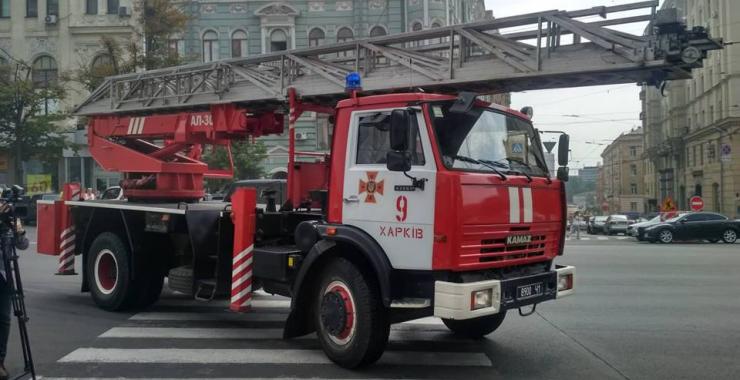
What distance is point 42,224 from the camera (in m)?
10.2

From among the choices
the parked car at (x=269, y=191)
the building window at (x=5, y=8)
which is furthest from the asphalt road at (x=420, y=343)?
the building window at (x=5, y=8)

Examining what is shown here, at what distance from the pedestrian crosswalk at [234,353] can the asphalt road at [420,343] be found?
1 centimetres

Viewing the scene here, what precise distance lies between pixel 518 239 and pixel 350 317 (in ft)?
5.75

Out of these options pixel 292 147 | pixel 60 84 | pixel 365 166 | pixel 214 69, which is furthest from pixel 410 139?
pixel 60 84

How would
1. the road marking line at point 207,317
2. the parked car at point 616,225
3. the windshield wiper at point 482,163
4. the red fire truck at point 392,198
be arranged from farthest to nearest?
the parked car at point 616,225 → the road marking line at point 207,317 → the windshield wiper at point 482,163 → the red fire truck at point 392,198

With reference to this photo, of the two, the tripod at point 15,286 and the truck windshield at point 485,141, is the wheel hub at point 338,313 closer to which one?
the truck windshield at point 485,141

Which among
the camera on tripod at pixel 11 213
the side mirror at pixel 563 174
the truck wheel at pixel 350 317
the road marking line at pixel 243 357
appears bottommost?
the road marking line at pixel 243 357

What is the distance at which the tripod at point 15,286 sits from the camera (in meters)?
5.45

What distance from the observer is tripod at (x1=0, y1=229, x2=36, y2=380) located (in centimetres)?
545

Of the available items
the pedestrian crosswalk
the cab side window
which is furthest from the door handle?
the pedestrian crosswalk

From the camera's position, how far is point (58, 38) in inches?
1577

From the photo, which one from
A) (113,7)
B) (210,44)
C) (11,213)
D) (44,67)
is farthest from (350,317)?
(44,67)

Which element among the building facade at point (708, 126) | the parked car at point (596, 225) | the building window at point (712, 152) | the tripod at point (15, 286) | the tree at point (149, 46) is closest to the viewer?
the tripod at point (15, 286)

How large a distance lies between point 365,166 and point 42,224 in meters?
6.36
